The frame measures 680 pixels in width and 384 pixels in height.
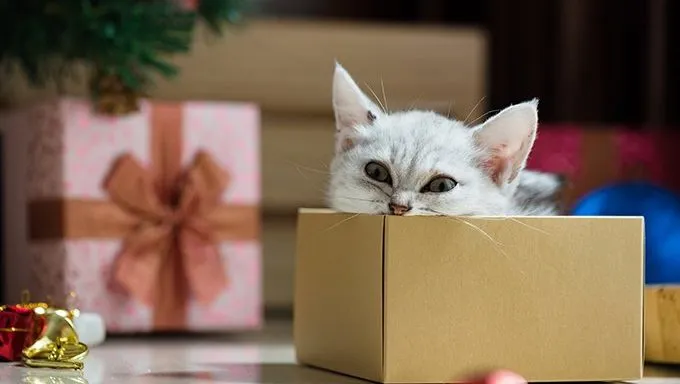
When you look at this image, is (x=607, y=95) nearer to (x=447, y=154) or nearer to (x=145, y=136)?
(x=145, y=136)

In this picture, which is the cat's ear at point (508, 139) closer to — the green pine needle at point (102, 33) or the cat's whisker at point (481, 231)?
the cat's whisker at point (481, 231)

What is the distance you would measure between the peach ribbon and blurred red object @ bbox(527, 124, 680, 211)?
23.6 inches

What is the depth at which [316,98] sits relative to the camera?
2.13 metres

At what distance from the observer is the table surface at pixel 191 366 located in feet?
3.83

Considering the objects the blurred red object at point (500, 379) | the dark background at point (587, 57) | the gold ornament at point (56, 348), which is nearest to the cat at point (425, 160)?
the blurred red object at point (500, 379)

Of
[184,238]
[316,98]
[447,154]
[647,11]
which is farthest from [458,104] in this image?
[447,154]

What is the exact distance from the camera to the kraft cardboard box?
1.11 metres

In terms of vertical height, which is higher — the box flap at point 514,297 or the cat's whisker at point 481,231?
the cat's whisker at point 481,231

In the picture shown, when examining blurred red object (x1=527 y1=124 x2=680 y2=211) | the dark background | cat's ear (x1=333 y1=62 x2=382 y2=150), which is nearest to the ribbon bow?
cat's ear (x1=333 y1=62 x2=382 y2=150)

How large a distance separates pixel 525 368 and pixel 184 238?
2.29ft

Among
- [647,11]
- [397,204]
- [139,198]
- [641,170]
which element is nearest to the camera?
[397,204]

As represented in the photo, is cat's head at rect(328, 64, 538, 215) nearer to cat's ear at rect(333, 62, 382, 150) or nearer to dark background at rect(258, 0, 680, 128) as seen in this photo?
cat's ear at rect(333, 62, 382, 150)

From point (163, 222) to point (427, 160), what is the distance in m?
0.66

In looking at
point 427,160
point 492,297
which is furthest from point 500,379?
point 427,160
